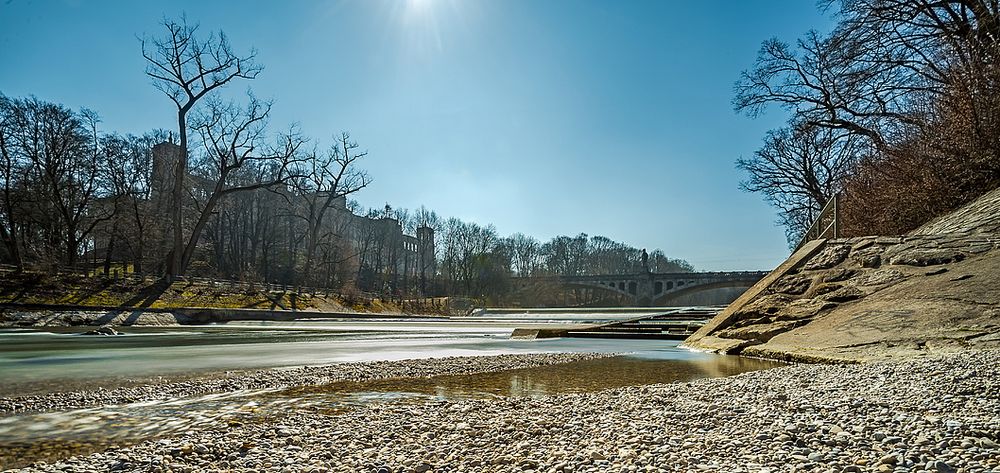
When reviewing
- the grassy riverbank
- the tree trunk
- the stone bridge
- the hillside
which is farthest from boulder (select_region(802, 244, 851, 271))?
the stone bridge

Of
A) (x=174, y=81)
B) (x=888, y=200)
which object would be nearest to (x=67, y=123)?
(x=174, y=81)

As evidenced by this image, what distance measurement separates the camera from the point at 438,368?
869 cm

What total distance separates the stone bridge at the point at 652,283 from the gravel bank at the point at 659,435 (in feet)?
209

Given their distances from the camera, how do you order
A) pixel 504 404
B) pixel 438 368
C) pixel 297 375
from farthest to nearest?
pixel 438 368 < pixel 297 375 < pixel 504 404

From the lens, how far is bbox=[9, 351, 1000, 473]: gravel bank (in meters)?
2.90

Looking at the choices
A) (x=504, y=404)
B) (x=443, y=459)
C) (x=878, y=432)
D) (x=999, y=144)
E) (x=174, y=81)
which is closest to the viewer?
(x=878, y=432)

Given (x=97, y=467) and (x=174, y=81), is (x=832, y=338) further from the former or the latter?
(x=174, y=81)

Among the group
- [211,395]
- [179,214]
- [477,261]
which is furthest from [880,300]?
[477,261]

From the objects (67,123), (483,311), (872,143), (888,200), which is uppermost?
(67,123)

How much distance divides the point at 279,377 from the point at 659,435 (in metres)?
5.68

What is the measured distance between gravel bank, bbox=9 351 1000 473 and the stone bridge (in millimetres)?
63833

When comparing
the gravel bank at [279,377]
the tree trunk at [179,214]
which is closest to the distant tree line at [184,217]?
the tree trunk at [179,214]

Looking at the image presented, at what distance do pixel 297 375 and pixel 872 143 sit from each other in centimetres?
2042

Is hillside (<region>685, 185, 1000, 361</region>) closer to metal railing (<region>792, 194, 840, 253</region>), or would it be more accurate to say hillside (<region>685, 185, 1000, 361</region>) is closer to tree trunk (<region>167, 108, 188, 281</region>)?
metal railing (<region>792, 194, 840, 253</region>)
